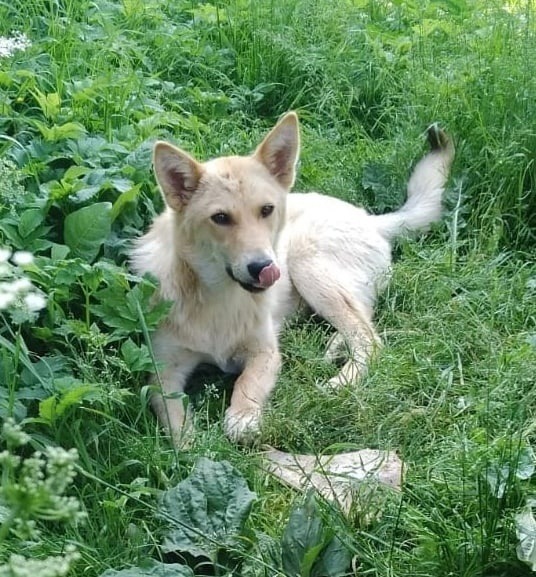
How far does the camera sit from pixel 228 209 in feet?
12.2

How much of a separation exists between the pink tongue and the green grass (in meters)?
0.46

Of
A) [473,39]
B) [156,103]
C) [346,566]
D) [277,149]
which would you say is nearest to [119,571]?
[346,566]

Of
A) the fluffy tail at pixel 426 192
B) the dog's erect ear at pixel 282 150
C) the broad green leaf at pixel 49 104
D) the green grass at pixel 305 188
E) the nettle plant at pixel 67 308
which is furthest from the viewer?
the fluffy tail at pixel 426 192

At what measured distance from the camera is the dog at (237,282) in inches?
144

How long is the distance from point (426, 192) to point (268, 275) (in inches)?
56.2

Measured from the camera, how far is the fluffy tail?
4688 millimetres

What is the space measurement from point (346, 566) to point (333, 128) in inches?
138

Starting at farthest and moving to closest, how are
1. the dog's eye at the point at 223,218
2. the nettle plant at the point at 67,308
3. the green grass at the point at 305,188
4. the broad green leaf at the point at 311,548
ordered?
the dog's eye at the point at 223,218 < the nettle plant at the point at 67,308 < the green grass at the point at 305,188 < the broad green leaf at the point at 311,548

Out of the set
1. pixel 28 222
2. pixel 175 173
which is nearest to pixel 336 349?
pixel 175 173

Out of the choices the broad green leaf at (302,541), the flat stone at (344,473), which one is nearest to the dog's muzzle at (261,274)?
the flat stone at (344,473)

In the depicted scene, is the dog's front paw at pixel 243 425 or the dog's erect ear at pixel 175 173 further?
the dog's erect ear at pixel 175 173

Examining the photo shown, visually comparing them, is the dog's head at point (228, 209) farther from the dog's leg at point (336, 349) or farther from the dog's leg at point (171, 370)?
the dog's leg at point (336, 349)

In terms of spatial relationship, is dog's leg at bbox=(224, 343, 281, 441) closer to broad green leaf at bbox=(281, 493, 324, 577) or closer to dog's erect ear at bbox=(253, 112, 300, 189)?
dog's erect ear at bbox=(253, 112, 300, 189)

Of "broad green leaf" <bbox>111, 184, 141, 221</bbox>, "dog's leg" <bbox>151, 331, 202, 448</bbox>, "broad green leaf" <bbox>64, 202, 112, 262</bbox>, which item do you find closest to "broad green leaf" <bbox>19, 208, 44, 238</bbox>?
"broad green leaf" <bbox>64, 202, 112, 262</bbox>
